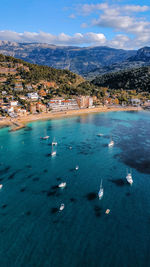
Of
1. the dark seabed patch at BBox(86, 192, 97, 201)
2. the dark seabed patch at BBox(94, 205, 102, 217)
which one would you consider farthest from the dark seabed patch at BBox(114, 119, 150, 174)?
the dark seabed patch at BBox(94, 205, 102, 217)

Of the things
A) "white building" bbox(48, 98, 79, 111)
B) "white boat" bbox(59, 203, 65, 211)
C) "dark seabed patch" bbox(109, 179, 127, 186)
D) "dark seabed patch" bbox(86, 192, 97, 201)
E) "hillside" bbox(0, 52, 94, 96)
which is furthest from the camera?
"hillside" bbox(0, 52, 94, 96)

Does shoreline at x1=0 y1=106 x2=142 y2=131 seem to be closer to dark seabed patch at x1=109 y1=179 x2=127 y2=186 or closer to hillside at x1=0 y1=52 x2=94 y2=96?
hillside at x1=0 y1=52 x2=94 y2=96

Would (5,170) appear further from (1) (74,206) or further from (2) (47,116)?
(2) (47,116)

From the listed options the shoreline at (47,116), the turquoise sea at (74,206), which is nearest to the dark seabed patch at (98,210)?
the turquoise sea at (74,206)

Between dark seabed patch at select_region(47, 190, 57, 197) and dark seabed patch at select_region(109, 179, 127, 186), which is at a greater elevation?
dark seabed patch at select_region(109, 179, 127, 186)

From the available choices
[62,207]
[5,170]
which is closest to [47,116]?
[5,170]

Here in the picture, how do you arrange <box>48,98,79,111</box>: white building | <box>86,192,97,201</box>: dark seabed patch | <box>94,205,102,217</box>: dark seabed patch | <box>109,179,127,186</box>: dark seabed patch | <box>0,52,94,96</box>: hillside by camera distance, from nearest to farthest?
<box>94,205,102,217</box>: dark seabed patch, <box>86,192,97,201</box>: dark seabed patch, <box>109,179,127,186</box>: dark seabed patch, <box>48,98,79,111</box>: white building, <box>0,52,94,96</box>: hillside
